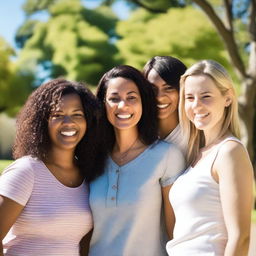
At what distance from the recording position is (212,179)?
2.67 meters

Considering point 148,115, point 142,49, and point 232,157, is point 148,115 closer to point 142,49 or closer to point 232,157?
point 232,157

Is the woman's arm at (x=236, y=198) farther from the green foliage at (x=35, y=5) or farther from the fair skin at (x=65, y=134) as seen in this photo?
the green foliage at (x=35, y=5)

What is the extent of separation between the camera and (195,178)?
2752 millimetres

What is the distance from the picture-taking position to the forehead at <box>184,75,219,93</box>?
2.85m

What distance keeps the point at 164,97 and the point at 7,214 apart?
138 centimetres

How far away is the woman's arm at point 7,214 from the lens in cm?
271

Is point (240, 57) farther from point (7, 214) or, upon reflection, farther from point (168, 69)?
point (7, 214)

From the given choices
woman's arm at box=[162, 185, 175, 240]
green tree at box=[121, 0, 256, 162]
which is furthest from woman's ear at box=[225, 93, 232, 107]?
green tree at box=[121, 0, 256, 162]

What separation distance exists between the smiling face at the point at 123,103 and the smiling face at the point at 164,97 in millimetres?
273

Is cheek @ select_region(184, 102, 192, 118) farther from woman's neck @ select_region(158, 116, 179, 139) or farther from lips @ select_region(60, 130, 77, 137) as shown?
lips @ select_region(60, 130, 77, 137)

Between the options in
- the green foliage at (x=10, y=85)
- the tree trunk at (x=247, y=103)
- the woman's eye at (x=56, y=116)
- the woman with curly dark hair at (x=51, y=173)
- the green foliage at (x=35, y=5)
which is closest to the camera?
the woman with curly dark hair at (x=51, y=173)

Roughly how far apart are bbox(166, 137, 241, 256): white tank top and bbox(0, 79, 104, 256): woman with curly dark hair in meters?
0.61

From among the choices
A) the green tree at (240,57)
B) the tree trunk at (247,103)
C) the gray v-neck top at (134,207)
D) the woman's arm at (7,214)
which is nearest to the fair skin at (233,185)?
the gray v-neck top at (134,207)

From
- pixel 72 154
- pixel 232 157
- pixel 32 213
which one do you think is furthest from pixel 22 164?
pixel 232 157
